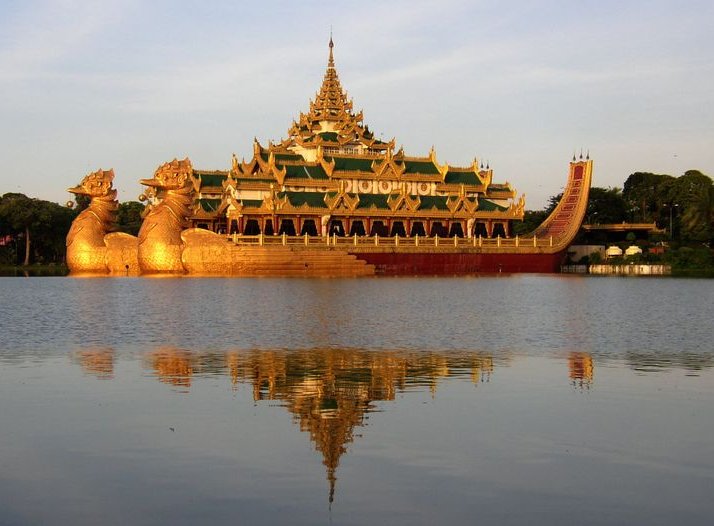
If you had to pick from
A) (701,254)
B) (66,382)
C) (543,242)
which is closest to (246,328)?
(66,382)

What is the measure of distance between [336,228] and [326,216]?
16.3 ft

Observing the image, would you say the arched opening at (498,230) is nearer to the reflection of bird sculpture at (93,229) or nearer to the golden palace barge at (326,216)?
the golden palace barge at (326,216)

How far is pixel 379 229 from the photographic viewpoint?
74.9 m

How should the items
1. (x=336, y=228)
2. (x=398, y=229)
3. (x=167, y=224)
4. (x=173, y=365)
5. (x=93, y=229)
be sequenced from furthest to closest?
(x=398, y=229), (x=336, y=228), (x=93, y=229), (x=167, y=224), (x=173, y=365)

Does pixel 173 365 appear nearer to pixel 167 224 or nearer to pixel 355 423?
pixel 355 423

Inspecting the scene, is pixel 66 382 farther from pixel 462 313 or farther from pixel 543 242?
pixel 543 242

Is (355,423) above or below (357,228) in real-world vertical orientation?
below

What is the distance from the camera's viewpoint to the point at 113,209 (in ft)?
214

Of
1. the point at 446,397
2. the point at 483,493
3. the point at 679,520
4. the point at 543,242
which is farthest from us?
the point at 543,242

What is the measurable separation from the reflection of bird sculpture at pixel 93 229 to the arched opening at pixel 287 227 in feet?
41.5

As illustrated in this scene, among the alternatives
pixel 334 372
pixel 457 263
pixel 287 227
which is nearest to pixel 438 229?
pixel 457 263

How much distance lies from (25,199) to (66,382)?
76.2 metres

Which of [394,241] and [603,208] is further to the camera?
[603,208]

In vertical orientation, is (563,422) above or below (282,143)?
below
